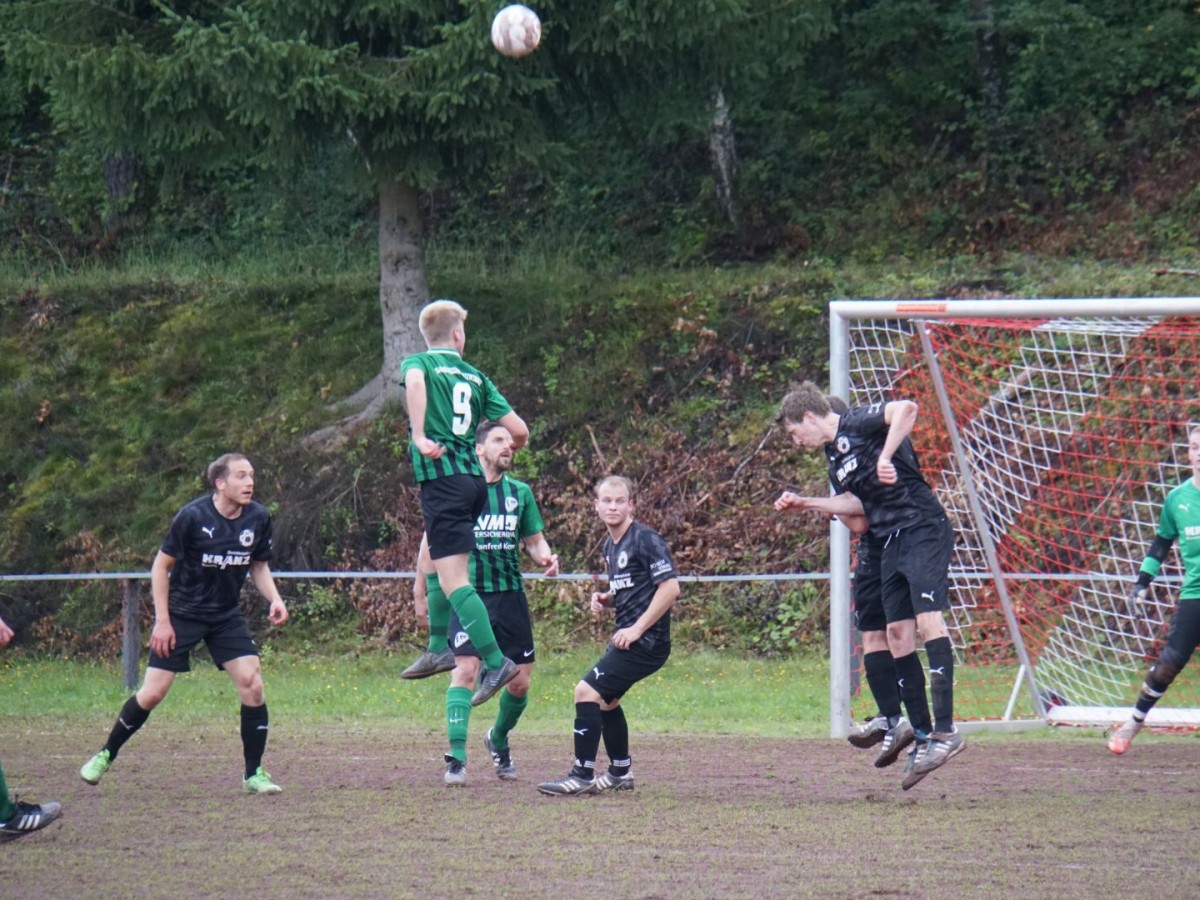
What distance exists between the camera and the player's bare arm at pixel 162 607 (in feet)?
24.8

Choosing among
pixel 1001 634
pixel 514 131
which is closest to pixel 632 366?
pixel 514 131

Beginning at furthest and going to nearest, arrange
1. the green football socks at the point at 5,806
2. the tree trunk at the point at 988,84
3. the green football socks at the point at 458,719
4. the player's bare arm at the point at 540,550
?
the tree trunk at the point at 988,84, the player's bare arm at the point at 540,550, the green football socks at the point at 458,719, the green football socks at the point at 5,806

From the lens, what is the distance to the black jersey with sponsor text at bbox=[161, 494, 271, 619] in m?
7.67

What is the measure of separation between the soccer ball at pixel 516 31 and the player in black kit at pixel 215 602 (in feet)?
17.4

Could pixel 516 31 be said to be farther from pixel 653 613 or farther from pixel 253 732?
pixel 253 732

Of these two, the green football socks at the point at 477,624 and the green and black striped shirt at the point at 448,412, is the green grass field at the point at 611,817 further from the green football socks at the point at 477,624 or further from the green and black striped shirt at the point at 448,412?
the green and black striped shirt at the point at 448,412

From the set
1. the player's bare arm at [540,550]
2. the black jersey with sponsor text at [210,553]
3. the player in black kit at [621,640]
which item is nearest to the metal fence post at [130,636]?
the black jersey with sponsor text at [210,553]

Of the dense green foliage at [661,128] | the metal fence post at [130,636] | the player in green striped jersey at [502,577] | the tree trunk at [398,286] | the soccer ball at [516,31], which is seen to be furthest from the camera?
the tree trunk at [398,286]

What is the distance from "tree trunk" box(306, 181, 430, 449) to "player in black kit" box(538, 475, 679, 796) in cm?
996

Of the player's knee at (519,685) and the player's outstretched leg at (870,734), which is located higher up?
the player's knee at (519,685)

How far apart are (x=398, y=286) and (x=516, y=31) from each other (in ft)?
19.9

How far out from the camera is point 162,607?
7.56 metres

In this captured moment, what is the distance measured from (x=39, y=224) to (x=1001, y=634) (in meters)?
18.3

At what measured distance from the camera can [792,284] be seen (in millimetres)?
17953
